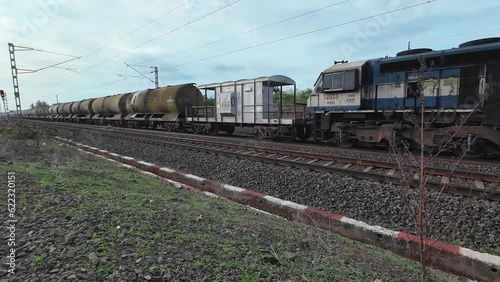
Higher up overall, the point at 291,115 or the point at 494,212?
the point at 291,115

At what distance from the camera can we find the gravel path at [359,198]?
427 centimetres

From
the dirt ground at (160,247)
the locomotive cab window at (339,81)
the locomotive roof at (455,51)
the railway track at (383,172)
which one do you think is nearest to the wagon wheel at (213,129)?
the railway track at (383,172)

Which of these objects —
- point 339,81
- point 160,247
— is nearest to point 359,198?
point 160,247

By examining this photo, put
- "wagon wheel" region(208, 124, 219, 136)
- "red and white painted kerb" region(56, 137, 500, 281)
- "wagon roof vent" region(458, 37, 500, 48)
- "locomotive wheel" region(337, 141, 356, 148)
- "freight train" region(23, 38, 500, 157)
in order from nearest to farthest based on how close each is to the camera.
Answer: "red and white painted kerb" region(56, 137, 500, 281)
"freight train" region(23, 38, 500, 157)
"wagon roof vent" region(458, 37, 500, 48)
"locomotive wheel" region(337, 141, 356, 148)
"wagon wheel" region(208, 124, 219, 136)

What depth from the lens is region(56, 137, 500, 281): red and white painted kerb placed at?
11.4ft

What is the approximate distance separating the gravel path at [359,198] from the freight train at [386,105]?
3.70 ft

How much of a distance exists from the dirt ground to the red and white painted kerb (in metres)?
0.34

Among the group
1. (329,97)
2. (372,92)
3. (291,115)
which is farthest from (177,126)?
(372,92)

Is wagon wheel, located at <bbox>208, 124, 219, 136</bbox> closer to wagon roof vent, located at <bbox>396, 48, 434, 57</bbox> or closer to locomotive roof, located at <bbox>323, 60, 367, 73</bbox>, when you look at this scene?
locomotive roof, located at <bbox>323, 60, 367, 73</bbox>

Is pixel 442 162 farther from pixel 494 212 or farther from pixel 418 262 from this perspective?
pixel 418 262

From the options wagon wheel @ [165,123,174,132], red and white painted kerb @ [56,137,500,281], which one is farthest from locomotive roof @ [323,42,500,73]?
wagon wheel @ [165,123,174,132]

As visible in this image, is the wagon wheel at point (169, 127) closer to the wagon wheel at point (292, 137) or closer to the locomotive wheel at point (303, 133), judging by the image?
the wagon wheel at point (292, 137)

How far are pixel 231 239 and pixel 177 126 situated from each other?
65.2ft

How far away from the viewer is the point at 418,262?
12.4 ft
